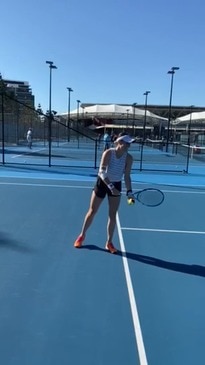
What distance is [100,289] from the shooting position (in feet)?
14.1

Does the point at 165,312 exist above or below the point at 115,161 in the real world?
below

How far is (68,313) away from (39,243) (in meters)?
2.18

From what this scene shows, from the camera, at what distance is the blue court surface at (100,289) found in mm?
3172

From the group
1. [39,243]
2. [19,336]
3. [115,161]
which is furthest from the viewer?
[39,243]

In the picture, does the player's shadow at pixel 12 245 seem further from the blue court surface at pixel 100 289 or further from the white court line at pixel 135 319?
the white court line at pixel 135 319

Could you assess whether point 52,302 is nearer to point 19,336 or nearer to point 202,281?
point 19,336

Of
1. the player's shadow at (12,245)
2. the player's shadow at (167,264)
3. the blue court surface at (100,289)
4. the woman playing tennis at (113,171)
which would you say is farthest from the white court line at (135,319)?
the player's shadow at (12,245)

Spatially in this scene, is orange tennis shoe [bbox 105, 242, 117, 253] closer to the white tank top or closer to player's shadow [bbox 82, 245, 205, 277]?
player's shadow [bbox 82, 245, 205, 277]

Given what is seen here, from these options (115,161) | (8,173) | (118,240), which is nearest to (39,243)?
(118,240)

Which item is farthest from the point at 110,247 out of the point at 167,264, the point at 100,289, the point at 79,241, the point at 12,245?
the point at 12,245

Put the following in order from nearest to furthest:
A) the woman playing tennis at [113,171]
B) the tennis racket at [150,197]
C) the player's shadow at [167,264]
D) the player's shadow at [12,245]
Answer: the player's shadow at [167,264]
the woman playing tennis at [113,171]
the player's shadow at [12,245]
the tennis racket at [150,197]

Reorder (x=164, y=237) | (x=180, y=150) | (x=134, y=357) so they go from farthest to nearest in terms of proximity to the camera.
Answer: (x=180, y=150) < (x=164, y=237) < (x=134, y=357)

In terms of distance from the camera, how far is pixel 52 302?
12.9ft

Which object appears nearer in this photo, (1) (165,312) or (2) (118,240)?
(1) (165,312)
